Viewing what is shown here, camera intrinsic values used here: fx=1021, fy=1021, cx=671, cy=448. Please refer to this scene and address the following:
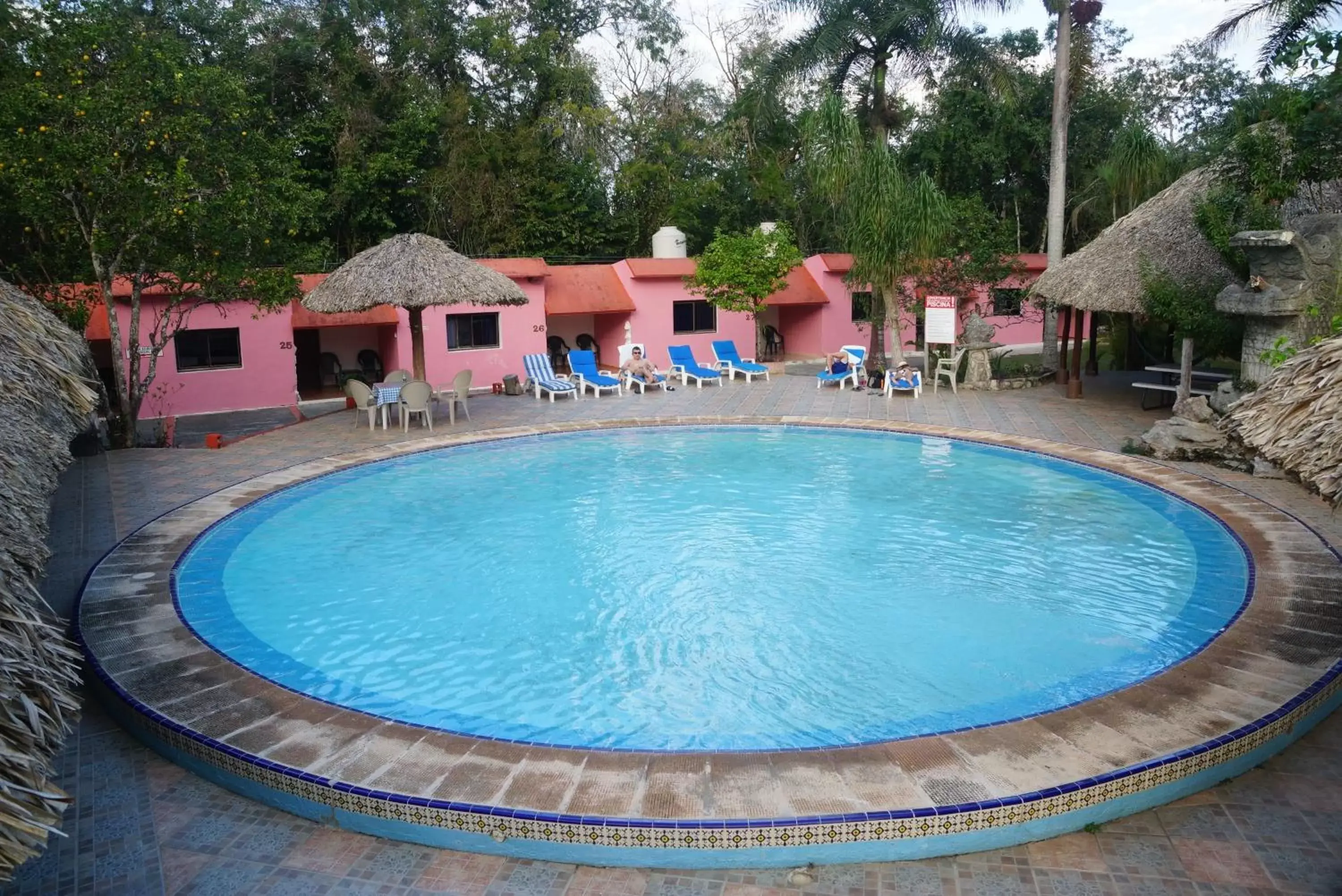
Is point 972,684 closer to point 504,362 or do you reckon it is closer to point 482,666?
point 482,666

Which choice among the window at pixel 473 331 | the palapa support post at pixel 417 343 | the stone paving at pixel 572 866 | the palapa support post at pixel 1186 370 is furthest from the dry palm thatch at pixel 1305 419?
the window at pixel 473 331

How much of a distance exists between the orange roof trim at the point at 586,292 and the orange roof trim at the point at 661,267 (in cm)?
52

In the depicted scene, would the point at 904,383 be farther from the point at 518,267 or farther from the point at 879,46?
the point at 879,46

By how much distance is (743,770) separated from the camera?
5184mm

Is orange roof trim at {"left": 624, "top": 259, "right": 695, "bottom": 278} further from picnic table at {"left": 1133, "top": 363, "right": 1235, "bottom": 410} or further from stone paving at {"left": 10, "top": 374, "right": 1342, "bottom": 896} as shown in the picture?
stone paving at {"left": 10, "top": 374, "right": 1342, "bottom": 896}

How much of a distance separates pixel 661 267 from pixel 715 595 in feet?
49.0

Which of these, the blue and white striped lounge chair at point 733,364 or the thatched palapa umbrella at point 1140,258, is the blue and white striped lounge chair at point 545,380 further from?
the thatched palapa umbrella at point 1140,258

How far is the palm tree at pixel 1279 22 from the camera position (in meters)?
14.3

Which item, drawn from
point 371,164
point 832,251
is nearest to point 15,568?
point 371,164

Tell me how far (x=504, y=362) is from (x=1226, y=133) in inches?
543

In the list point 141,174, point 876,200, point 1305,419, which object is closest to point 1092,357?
point 876,200

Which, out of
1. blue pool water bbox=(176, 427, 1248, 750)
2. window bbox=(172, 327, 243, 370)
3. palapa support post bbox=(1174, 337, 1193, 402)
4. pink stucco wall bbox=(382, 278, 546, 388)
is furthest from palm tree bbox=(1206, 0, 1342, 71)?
window bbox=(172, 327, 243, 370)

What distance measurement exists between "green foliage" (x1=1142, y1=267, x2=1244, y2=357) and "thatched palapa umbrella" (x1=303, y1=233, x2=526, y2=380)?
9.90 m

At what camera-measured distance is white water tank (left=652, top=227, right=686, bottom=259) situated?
2448cm
